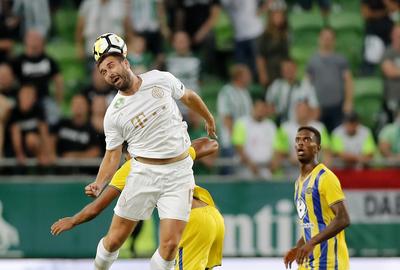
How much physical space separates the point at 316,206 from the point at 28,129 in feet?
21.3

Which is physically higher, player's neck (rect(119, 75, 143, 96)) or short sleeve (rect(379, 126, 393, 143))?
short sleeve (rect(379, 126, 393, 143))

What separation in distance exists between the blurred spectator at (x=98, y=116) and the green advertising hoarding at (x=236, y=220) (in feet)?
2.41

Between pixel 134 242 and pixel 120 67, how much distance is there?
19.2 feet

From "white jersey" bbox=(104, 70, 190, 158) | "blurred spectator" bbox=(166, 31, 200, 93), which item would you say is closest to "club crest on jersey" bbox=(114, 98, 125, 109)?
"white jersey" bbox=(104, 70, 190, 158)

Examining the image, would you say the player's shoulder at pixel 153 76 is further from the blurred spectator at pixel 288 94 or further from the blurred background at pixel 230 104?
the blurred spectator at pixel 288 94

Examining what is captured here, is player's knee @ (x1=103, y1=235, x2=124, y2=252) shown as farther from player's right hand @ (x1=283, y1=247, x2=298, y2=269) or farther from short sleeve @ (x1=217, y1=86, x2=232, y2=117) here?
short sleeve @ (x1=217, y1=86, x2=232, y2=117)

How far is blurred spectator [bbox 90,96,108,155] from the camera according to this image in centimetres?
1473

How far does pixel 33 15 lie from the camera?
1638cm

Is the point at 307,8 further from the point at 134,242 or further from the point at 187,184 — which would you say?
the point at 187,184

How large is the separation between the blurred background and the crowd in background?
0.07 feet

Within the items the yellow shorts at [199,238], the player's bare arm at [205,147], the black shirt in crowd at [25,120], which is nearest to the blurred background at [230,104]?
the black shirt in crowd at [25,120]

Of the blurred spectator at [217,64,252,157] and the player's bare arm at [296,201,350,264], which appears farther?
the blurred spectator at [217,64,252,157]

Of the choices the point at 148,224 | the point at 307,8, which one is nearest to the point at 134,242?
the point at 148,224

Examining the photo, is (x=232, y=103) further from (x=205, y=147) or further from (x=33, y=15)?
(x=205, y=147)
